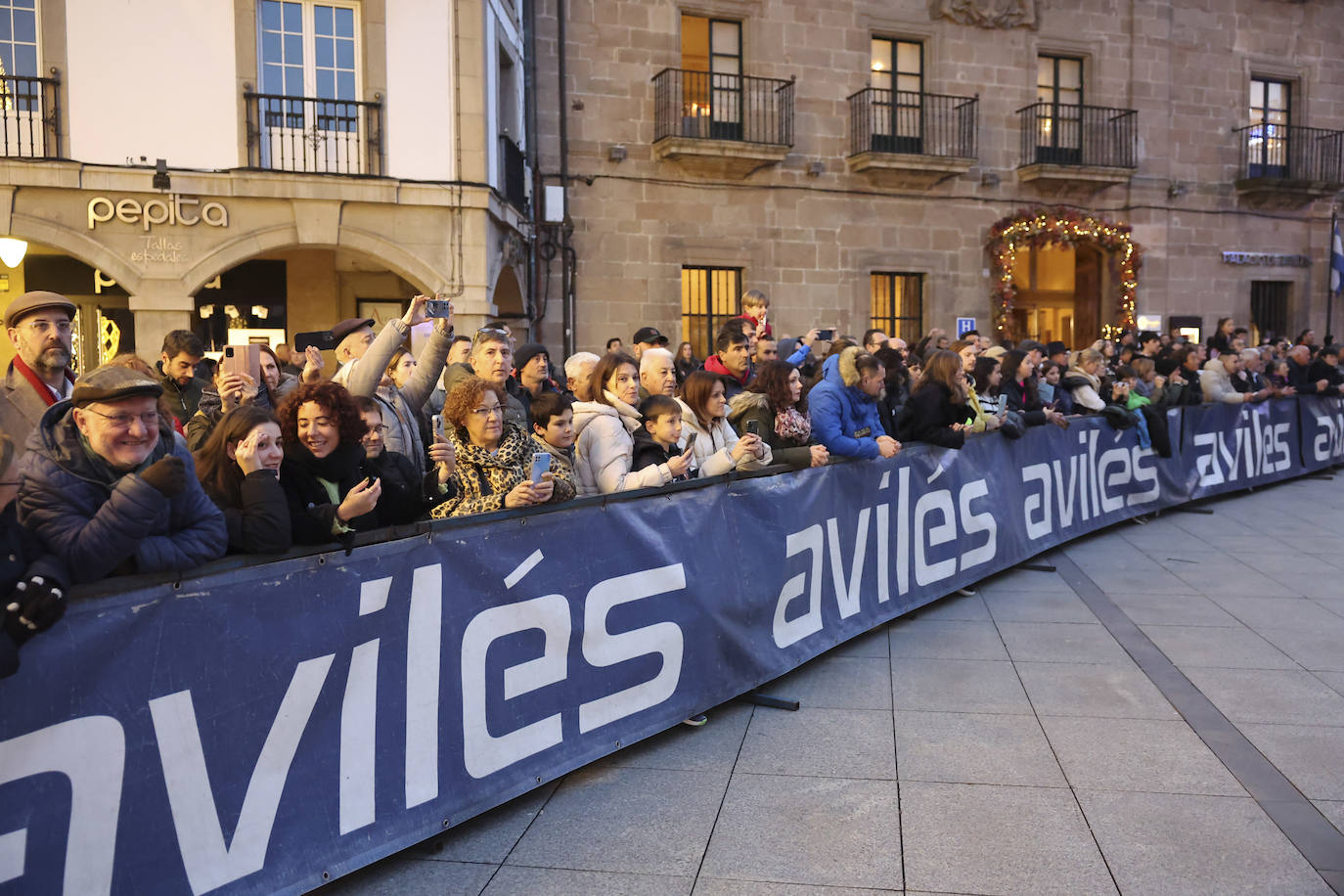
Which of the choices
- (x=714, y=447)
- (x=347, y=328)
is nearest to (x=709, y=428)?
(x=714, y=447)

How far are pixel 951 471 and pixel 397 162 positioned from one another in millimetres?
8538

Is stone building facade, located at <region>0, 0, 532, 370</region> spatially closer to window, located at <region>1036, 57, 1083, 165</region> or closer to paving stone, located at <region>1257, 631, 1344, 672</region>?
paving stone, located at <region>1257, 631, 1344, 672</region>

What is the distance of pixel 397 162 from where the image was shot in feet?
42.1

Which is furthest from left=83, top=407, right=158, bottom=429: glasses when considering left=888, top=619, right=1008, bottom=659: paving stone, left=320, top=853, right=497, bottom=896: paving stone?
left=888, top=619, right=1008, bottom=659: paving stone

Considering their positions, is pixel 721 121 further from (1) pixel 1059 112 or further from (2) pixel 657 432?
(2) pixel 657 432

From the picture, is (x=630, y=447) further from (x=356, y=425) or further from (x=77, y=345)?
(x=77, y=345)

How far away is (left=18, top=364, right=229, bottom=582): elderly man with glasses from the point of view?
2.76 metres

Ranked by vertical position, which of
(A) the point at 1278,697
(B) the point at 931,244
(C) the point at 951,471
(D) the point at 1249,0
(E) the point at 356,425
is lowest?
(A) the point at 1278,697

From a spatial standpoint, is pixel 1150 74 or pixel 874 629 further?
pixel 1150 74

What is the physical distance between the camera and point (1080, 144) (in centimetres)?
2011

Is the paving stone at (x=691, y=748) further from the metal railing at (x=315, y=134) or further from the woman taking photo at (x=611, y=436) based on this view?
the metal railing at (x=315, y=134)

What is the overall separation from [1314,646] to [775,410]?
3552mm

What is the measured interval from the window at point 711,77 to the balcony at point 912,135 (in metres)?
2.23

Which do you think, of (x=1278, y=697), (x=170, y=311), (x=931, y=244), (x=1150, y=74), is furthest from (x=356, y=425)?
(x=1150, y=74)
